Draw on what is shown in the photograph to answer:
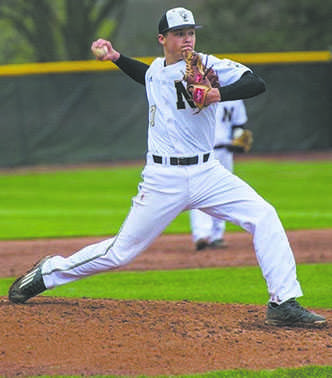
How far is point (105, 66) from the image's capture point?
72.1 feet

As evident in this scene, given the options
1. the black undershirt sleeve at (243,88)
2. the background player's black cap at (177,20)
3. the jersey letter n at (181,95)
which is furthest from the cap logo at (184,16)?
the black undershirt sleeve at (243,88)

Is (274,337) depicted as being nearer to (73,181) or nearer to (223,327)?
(223,327)

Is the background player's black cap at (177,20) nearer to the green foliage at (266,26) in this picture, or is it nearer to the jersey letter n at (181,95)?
the jersey letter n at (181,95)

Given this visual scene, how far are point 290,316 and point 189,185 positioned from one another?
1022 mm

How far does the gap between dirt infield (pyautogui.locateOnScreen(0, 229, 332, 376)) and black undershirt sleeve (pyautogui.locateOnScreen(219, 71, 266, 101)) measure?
1.40 metres

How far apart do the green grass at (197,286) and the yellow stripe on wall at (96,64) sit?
12.1 meters

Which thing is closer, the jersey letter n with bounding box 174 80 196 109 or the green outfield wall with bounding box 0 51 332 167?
the jersey letter n with bounding box 174 80 196 109

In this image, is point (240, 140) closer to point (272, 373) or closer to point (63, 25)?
point (272, 373)

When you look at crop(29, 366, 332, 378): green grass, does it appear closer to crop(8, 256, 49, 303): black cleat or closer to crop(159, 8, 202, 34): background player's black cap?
crop(8, 256, 49, 303): black cleat

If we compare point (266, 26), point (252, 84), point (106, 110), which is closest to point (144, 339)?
point (252, 84)

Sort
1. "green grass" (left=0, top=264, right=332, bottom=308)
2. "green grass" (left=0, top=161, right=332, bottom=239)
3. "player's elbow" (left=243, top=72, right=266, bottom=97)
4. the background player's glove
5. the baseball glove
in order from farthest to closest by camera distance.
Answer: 1. "green grass" (left=0, top=161, right=332, bottom=239)
2. the background player's glove
3. "green grass" (left=0, top=264, right=332, bottom=308)
4. "player's elbow" (left=243, top=72, right=266, bottom=97)
5. the baseball glove

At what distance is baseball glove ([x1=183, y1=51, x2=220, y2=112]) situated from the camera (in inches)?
216

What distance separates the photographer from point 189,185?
18.8ft

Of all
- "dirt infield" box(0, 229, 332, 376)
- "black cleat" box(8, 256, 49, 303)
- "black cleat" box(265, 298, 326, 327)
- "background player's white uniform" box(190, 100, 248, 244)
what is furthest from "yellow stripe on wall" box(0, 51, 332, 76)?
"black cleat" box(265, 298, 326, 327)
